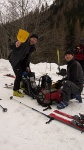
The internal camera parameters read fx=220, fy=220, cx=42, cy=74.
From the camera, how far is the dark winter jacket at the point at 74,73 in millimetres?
5340

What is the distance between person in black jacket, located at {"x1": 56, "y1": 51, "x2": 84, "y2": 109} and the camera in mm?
5188

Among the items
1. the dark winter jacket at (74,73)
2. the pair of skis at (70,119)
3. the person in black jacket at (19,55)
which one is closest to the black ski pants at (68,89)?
the dark winter jacket at (74,73)

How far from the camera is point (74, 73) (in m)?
5.36

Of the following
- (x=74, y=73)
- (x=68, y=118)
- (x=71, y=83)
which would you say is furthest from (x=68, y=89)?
(x=68, y=118)

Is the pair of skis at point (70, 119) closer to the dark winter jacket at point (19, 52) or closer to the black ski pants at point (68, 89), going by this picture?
the black ski pants at point (68, 89)

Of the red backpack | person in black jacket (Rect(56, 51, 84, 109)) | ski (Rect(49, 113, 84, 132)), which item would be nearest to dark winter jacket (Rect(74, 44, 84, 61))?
person in black jacket (Rect(56, 51, 84, 109))

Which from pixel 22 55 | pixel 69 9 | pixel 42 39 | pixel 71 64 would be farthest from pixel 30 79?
pixel 69 9

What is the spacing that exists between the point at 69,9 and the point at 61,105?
2358 inches

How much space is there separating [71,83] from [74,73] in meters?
0.30

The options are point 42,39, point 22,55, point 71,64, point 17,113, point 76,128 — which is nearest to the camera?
point 76,128

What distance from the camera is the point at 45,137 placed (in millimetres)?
3832

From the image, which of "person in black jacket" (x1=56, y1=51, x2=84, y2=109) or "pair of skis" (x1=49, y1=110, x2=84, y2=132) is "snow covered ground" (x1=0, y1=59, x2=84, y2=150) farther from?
"person in black jacket" (x1=56, y1=51, x2=84, y2=109)

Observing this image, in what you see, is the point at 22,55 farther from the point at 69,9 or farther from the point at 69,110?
the point at 69,9

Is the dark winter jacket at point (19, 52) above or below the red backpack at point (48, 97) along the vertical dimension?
above
